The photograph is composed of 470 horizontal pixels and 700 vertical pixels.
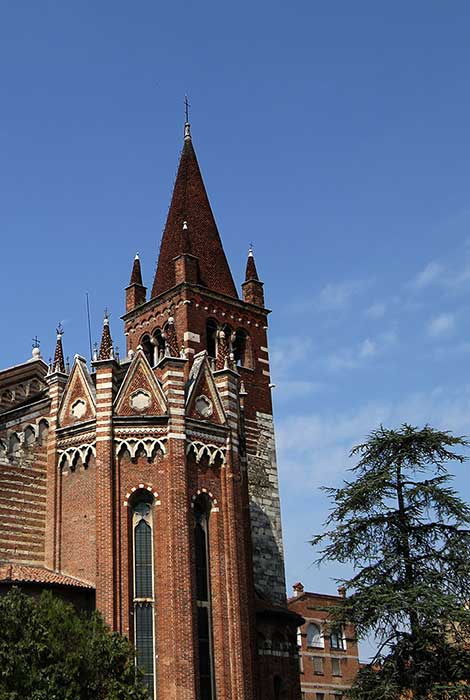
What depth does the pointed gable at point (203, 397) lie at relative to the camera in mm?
26516

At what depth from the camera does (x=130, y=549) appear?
2438cm

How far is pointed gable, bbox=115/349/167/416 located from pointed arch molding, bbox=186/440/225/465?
3.85ft

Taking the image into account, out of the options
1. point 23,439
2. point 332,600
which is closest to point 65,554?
point 23,439

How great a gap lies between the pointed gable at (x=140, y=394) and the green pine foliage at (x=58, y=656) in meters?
7.11

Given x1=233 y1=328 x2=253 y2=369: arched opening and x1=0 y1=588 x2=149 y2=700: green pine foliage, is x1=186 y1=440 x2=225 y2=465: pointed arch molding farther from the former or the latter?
x1=233 y1=328 x2=253 y2=369: arched opening

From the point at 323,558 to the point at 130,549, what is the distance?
17.3 feet

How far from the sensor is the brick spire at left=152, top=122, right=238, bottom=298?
4541 centimetres

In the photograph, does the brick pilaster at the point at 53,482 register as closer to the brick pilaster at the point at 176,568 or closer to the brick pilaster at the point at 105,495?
the brick pilaster at the point at 105,495

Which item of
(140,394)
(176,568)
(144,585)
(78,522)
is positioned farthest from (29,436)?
(176,568)

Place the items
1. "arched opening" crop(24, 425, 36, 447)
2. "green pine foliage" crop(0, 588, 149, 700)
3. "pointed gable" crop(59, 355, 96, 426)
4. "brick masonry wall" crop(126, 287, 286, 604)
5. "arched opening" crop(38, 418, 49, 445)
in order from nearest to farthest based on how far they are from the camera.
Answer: "green pine foliage" crop(0, 588, 149, 700) < "pointed gable" crop(59, 355, 96, 426) < "arched opening" crop(24, 425, 36, 447) < "arched opening" crop(38, 418, 49, 445) < "brick masonry wall" crop(126, 287, 286, 604)

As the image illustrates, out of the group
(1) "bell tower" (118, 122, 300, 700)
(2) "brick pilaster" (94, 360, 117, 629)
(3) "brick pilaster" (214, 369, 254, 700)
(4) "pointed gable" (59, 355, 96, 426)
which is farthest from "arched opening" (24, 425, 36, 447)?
(3) "brick pilaster" (214, 369, 254, 700)

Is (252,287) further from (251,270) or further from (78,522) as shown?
(78,522)

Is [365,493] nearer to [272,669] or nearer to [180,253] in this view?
[272,669]

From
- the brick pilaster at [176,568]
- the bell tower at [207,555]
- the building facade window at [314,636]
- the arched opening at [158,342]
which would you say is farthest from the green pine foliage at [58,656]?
the building facade window at [314,636]
